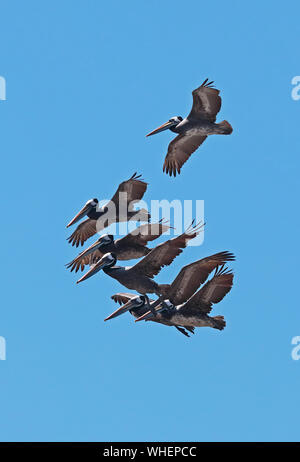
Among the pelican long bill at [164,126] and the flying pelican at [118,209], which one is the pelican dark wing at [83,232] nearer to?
the flying pelican at [118,209]

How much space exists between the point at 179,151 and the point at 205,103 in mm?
2161

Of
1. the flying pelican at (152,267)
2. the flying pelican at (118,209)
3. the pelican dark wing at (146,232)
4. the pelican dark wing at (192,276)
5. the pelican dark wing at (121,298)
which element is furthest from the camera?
the pelican dark wing at (121,298)

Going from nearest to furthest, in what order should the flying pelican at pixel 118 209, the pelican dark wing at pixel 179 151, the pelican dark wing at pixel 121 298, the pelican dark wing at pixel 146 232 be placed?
the pelican dark wing at pixel 146 232 < the flying pelican at pixel 118 209 < the pelican dark wing at pixel 121 298 < the pelican dark wing at pixel 179 151

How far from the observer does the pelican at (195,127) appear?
28375 mm

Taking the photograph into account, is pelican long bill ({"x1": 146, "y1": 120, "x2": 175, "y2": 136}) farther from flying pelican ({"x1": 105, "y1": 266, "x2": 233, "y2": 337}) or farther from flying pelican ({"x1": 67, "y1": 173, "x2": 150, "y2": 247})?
flying pelican ({"x1": 105, "y1": 266, "x2": 233, "y2": 337})

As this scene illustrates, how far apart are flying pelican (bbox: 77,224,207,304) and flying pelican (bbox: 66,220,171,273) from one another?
2.83 ft

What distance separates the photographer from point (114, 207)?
92.5ft

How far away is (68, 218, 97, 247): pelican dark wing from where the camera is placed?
2981 centimetres

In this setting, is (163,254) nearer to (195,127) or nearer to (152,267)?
(152,267)

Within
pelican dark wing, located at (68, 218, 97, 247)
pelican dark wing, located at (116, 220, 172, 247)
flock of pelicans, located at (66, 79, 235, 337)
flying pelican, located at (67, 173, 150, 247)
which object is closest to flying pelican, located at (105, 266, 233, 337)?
flock of pelicans, located at (66, 79, 235, 337)

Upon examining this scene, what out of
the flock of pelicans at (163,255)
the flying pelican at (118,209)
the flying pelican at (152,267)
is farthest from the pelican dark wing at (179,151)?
the flying pelican at (152,267)
